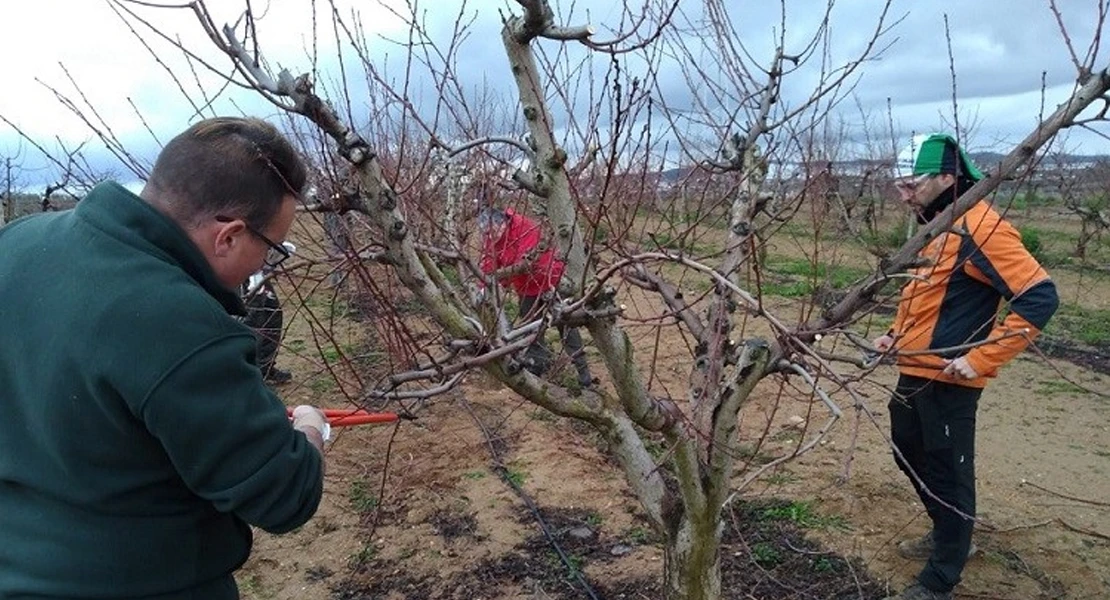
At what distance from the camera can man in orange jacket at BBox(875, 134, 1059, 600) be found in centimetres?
273

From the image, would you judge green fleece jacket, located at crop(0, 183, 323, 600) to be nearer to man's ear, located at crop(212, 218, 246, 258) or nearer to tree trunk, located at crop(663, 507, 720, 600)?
man's ear, located at crop(212, 218, 246, 258)

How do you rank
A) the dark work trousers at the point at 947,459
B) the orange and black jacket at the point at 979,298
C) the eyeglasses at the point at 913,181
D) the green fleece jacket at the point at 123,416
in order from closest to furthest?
the green fleece jacket at the point at 123,416
the orange and black jacket at the point at 979,298
the eyeglasses at the point at 913,181
the dark work trousers at the point at 947,459

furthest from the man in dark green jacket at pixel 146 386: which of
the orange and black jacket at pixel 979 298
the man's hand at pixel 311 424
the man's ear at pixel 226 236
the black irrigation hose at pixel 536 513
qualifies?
the orange and black jacket at pixel 979 298

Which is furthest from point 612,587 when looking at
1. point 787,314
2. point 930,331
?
point 787,314

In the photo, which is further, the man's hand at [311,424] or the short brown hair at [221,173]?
the man's hand at [311,424]

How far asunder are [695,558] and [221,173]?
1.80 meters

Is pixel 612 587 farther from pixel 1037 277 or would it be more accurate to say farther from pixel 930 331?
pixel 1037 277

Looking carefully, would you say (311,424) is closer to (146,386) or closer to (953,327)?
(146,386)

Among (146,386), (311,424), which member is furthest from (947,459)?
(146,386)

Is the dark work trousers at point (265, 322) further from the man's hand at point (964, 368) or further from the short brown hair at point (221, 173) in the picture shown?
the man's hand at point (964, 368)

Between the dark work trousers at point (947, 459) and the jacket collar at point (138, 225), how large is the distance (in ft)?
Answer: 7.83

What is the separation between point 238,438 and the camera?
1.32 meters

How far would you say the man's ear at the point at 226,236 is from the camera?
4.67 ft

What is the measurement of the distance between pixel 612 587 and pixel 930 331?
1648mm
